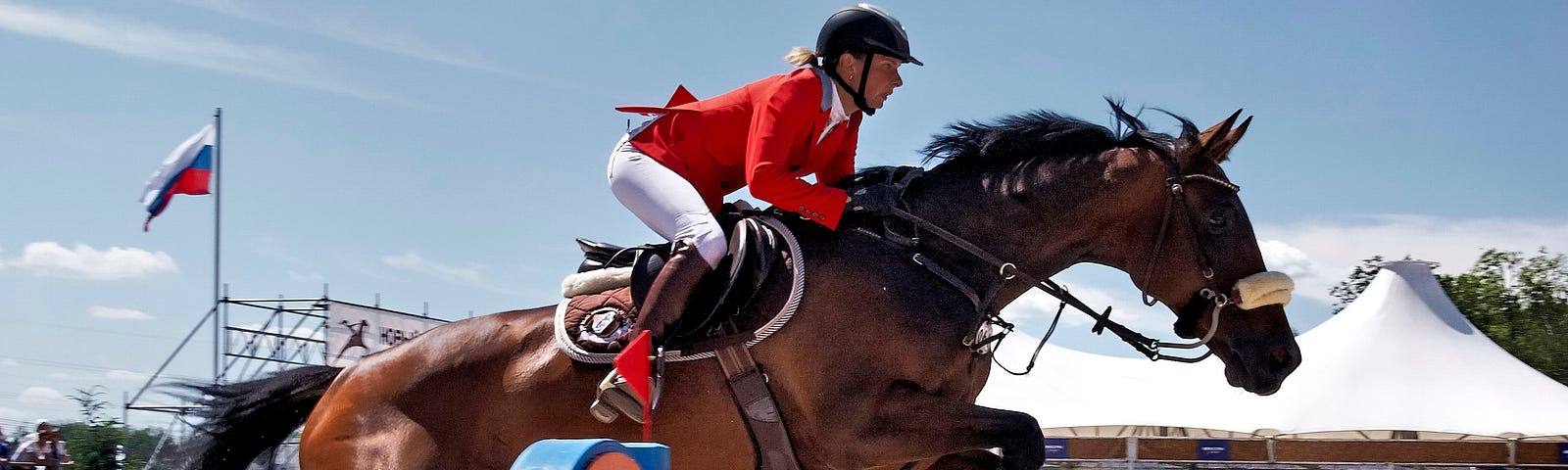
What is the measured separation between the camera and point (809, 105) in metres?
4.46

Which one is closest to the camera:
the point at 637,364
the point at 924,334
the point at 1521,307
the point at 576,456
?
the point at 576,456

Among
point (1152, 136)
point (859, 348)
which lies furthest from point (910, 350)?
point (1152, 136)

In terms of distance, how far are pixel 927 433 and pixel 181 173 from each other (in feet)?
41.6

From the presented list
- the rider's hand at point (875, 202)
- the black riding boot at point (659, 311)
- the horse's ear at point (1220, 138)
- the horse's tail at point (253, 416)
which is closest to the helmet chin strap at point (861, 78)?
the rider's hand at point (875, 202)

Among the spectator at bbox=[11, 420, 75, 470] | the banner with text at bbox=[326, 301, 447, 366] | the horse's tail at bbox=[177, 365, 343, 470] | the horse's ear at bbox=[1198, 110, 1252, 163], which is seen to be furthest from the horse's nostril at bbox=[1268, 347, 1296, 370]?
the spectator at bbox=[11, 420, 75, 470]

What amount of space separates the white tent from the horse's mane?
1204 cm

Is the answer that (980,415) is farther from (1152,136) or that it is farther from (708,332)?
(1152,136)

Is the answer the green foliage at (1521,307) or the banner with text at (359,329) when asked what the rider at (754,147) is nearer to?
the banner with text at (359,329)

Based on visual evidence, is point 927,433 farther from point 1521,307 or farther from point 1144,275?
point 1521,307

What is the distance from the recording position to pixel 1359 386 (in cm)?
→ 1598

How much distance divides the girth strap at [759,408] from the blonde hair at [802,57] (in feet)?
3.59

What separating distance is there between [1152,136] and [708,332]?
1831 millimetres

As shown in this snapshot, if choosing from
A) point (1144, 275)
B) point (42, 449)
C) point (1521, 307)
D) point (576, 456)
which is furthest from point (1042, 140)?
point (1521, 307)

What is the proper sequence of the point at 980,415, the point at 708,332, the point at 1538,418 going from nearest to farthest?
the point at 980,415 → the point at 708,332 → the point at 1538,418
